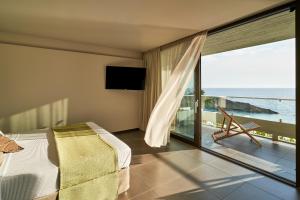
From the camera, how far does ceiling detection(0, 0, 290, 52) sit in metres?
2.28

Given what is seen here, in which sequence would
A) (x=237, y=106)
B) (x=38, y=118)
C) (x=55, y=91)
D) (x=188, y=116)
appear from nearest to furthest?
(x=38, y=118) < (x=55, y=91) < (x=188, y=116) < (x=237, y=106)

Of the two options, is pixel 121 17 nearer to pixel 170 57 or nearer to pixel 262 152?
pixel 170 57

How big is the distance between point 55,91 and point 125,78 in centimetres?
171

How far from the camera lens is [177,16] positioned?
8.62 ft

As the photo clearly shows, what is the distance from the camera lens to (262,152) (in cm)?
355

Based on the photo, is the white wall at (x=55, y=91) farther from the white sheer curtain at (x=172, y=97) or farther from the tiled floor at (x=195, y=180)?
the tiled floor at (x=195, y=180)

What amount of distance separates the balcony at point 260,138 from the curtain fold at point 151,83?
79 cm

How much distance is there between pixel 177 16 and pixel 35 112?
3.50 m

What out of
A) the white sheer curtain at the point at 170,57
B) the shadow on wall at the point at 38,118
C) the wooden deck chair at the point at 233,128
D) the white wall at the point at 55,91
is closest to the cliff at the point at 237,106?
the wooden deck chair at the point at 233,128

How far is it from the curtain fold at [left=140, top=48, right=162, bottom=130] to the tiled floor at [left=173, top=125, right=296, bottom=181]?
1.04 meters

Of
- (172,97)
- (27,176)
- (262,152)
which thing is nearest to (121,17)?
(172,97)

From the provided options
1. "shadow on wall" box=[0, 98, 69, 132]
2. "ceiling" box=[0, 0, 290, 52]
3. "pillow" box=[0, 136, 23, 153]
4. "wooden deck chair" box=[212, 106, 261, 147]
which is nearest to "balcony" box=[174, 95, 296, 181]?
"wooden deck chair" box=[212, 106, 261, 147]

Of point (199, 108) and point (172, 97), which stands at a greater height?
point (172, 97)

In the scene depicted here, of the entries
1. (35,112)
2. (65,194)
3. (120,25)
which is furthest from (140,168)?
(35,112)
